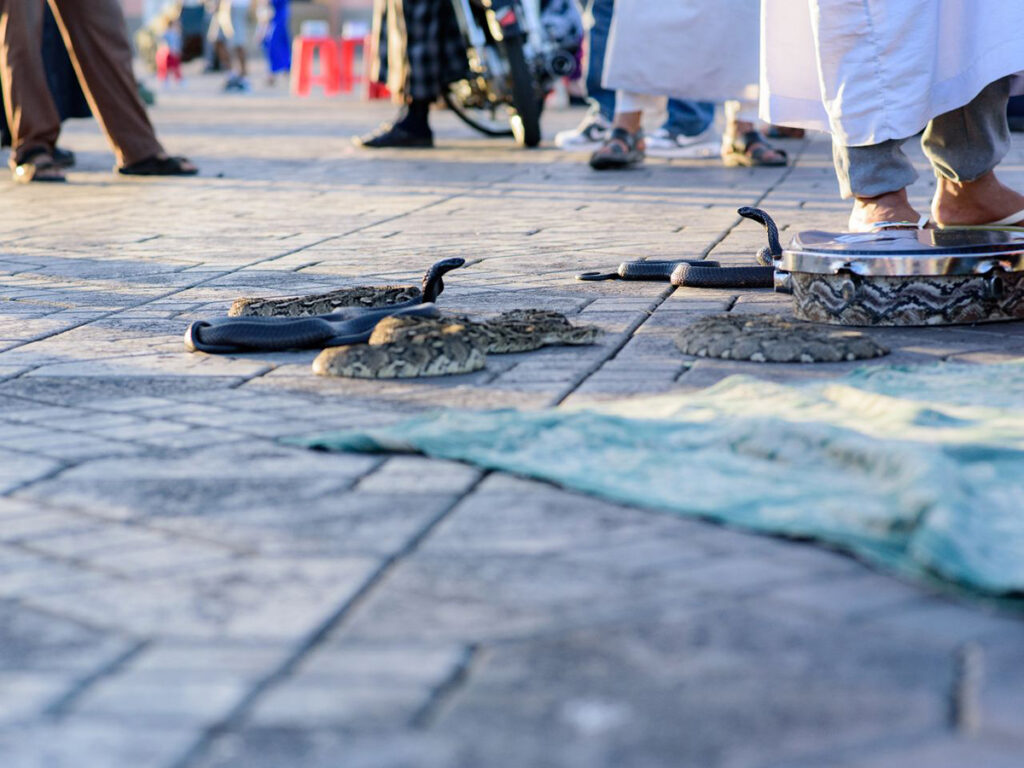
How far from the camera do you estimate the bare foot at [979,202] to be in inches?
212

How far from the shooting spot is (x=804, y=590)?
2.34m

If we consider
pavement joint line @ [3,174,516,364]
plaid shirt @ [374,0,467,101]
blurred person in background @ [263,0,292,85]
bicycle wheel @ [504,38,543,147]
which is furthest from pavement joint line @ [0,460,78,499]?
blurred person in background @ [263,0,292,85]

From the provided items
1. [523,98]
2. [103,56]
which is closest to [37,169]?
[103,56]

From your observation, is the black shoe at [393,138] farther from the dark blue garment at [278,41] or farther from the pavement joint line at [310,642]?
the dark blue garment at [278,41]

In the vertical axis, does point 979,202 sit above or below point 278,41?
above

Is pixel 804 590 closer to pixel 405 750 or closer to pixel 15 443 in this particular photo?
pixel 405 750

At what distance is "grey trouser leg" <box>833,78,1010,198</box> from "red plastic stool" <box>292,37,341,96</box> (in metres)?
17.1

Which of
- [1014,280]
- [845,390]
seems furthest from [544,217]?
[845,390]

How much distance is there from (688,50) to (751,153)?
2.78 feet

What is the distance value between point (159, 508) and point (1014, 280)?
2591mm

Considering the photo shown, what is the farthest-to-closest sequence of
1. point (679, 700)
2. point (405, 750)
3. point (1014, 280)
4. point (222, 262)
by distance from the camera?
point (222, 262) < point (1014, 280) < point (679, 700) < point (405, 750)

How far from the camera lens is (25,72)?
9359 mm

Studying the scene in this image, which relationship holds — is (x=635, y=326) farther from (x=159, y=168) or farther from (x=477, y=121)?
(x=477, y=121)

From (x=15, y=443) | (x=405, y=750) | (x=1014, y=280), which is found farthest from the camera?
(x=1014, y=280)
